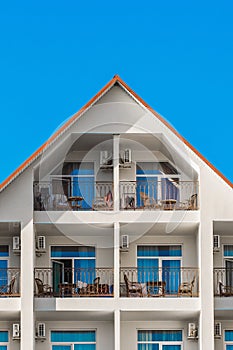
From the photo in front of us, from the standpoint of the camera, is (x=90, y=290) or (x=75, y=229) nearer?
(x=90, y=290)

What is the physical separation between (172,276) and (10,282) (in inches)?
149

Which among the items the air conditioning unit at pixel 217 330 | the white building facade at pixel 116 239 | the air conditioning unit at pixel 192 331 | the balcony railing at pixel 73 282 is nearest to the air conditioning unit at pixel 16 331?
the white building facade at pixel 116 239

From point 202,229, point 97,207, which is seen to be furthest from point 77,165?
point 202,229

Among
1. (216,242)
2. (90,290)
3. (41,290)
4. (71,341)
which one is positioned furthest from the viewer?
(216,242)

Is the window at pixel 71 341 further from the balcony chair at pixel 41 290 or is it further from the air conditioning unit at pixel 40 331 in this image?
the balcony chair at pixel 41 290

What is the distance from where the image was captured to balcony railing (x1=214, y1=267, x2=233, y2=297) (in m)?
31.6

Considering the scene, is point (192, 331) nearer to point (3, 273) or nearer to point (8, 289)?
point (8, 289)

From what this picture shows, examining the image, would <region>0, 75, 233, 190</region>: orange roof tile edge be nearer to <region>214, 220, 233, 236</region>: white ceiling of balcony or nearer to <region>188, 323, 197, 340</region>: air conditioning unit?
<region>214, 220, 233, 236</region>: white ceiling of balcony

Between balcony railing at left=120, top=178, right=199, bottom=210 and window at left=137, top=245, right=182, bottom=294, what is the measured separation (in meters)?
1.15

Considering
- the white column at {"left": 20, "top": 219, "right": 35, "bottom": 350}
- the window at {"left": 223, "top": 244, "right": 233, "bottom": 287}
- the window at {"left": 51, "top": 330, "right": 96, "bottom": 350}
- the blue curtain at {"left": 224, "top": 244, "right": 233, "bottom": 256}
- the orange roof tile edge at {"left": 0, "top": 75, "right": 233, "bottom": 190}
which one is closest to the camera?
the white column at {"left": 20, "top": 219, "right": 35, "bottom": 350}

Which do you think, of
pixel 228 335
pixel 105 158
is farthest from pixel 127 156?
pixel 228 335

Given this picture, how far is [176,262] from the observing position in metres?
32.5

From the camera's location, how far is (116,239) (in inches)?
1243

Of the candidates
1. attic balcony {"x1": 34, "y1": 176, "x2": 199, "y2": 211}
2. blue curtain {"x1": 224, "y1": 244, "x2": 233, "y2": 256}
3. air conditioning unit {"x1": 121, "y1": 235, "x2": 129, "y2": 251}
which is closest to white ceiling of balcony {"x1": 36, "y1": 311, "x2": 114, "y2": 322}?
air conditioning unit {"x1": 121, "y1": 235, "x2": 129, "y2": 251}
